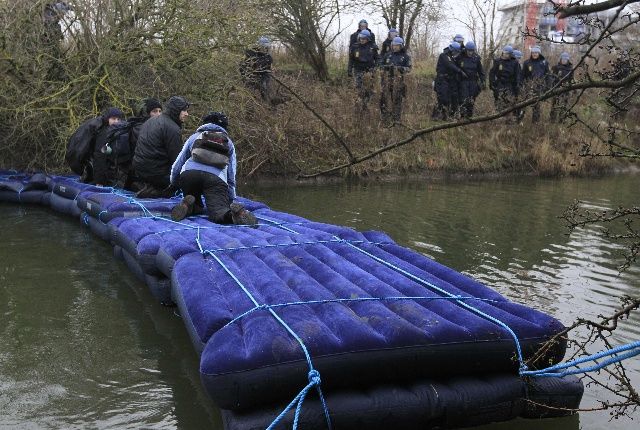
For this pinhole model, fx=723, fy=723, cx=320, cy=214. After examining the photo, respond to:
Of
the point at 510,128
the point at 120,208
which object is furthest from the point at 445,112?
the point at 120,208

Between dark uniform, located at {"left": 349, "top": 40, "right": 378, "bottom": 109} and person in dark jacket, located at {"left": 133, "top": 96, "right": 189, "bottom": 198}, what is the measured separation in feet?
33.8

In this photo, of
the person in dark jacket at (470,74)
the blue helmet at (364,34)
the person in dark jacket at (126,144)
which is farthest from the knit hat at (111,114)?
the person in dark jacket at (470,74)

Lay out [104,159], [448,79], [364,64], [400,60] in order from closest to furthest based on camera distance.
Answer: [104,159] < [400,60] < [448,79] < [364,64]

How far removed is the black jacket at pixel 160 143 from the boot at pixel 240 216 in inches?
78.0

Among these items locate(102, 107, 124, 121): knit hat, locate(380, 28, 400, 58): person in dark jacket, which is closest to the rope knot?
locate(102, 107, 124, 121): knit hat

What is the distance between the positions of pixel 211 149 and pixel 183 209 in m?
0.80

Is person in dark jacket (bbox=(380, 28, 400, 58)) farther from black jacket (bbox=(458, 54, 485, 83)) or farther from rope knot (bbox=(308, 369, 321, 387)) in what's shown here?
rope knot (bbox=(308, 369, 321, 387))

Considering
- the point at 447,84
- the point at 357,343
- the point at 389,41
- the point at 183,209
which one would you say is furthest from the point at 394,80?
the point at 357,343

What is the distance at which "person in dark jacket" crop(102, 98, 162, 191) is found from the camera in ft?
34.9

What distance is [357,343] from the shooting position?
409 centimetres

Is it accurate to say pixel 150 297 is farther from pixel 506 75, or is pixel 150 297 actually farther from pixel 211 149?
pixel 506 75

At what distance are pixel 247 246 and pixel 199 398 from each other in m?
1.78

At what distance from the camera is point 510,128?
20.2 metres

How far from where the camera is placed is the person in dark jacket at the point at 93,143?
1130 cm
